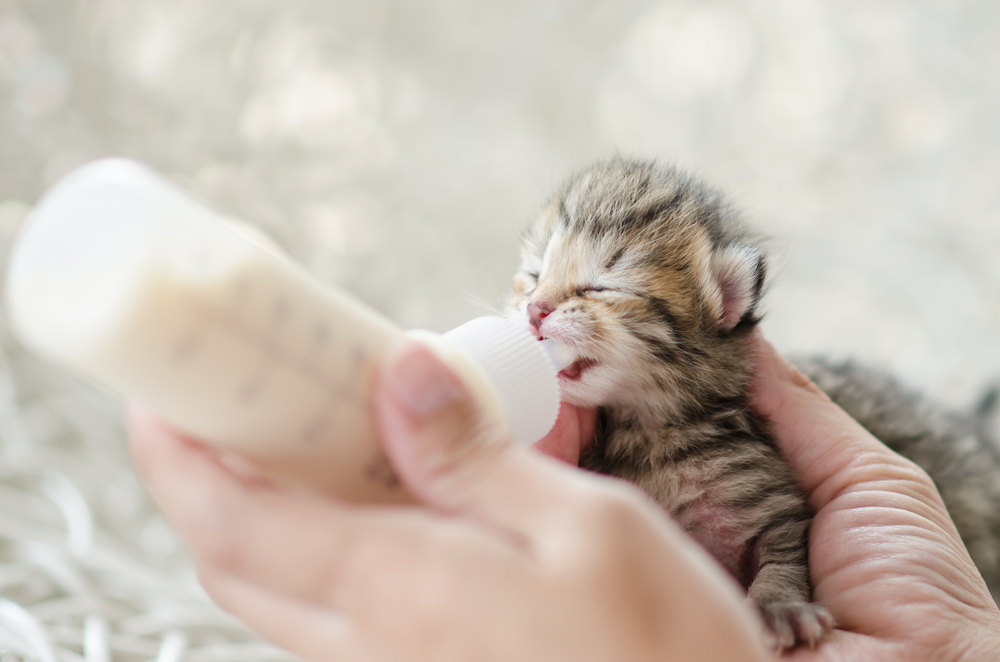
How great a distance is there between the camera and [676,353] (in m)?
1.05

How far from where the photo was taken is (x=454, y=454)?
19.9 inches

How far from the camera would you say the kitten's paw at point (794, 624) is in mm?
813

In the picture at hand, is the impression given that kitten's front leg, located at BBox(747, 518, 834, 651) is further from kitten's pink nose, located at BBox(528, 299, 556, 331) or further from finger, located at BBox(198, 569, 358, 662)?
finger, located at BBox(198, 569, 358, 662)

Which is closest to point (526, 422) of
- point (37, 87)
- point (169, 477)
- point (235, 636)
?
point (169, 477)

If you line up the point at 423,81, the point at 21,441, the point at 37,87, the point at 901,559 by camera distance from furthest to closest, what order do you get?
the point at 423,81 → the point at 37,87 → the point at 21,441 → the point at 901,559

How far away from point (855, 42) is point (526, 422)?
240cm

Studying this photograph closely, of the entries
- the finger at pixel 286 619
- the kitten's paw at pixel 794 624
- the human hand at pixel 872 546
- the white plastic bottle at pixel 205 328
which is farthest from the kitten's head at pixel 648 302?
the finger at pixel 286 619

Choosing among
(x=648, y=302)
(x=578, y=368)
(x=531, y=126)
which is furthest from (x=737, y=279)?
(x=531, y=126)

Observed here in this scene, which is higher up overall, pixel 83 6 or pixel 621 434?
pixel 83 6

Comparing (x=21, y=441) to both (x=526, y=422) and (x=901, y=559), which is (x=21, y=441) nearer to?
(x=526, y=422)

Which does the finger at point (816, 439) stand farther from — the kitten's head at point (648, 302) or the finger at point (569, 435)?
the finger at point (569, 435)

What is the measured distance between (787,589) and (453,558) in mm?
647

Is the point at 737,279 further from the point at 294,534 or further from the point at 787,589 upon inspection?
the point at 294,534

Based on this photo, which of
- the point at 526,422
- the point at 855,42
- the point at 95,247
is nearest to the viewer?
the point at 95,247
